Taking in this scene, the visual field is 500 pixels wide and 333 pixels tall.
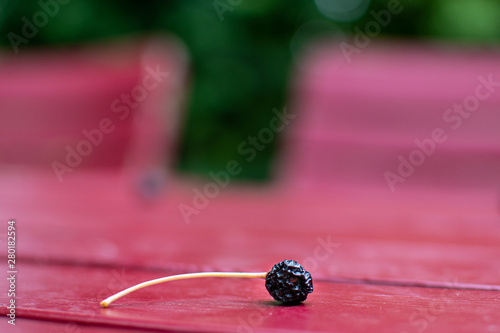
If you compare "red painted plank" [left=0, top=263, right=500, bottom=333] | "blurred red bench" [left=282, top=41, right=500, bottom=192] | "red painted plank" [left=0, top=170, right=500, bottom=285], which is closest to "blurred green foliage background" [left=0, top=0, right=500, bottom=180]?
"blurred red bench" [left=282, top=41, right=500, bottom=192]

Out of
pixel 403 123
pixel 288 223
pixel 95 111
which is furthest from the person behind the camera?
pixel 95 111

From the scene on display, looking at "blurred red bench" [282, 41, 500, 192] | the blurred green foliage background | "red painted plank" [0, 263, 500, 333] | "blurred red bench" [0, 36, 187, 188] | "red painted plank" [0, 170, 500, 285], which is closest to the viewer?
"red painted plank" [0, 263, 500, 333]

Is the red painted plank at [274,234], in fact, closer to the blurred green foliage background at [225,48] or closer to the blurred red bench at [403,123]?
the blurred red bench at [403,123]

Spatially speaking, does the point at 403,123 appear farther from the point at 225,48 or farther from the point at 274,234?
the point at 225,48

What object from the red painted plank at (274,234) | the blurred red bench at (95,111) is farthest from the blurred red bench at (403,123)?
the blurred red bench at (95,111)

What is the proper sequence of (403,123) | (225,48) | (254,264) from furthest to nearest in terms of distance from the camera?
1. (225,48)
2. (403,123)
3. (254,264)

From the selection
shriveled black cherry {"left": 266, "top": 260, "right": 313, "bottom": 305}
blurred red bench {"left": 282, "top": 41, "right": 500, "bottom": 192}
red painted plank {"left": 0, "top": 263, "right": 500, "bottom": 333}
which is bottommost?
red painted plank {"left": 0, "top": 263, "right": 500, "bottom": 333}

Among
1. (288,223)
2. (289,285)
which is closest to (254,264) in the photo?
(289,285)

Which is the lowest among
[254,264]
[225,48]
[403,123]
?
[254,264]

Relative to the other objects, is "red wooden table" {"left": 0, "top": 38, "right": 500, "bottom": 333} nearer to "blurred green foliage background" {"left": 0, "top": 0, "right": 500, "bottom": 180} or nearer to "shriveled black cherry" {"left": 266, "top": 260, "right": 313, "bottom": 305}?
"shriveled black cherry" {"left": 266, "top": 260, "right": 313, "bottom": 305}
